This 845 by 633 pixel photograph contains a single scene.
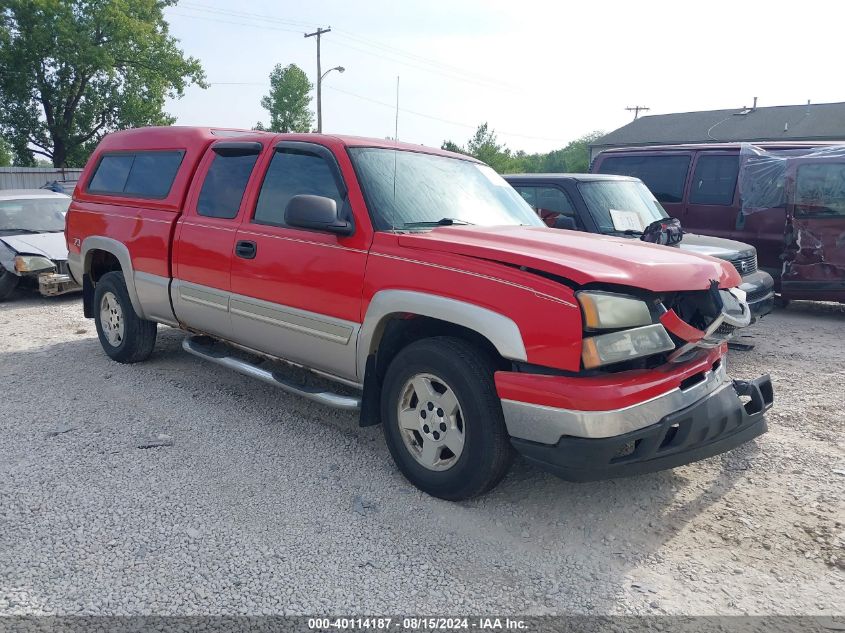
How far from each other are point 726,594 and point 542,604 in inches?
30.8

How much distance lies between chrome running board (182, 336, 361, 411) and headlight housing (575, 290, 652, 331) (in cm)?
151

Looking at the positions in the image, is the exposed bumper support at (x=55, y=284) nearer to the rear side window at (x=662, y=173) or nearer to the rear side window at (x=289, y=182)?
the rear side window at (x=289, y=182)

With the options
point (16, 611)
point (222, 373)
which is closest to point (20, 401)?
point (222, 373)

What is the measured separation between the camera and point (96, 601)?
2.65m

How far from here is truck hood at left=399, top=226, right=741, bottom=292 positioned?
3064 millimetres

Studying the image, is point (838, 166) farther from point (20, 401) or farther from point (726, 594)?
point (20, 401)

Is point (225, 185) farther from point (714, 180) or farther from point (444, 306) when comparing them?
point (714, 180)

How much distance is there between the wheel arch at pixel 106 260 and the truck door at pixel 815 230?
7.46 m

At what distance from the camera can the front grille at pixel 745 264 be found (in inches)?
264

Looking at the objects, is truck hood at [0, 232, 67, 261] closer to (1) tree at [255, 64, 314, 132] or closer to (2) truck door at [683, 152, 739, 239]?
(2) truck door at [683, 152, 739, 239]

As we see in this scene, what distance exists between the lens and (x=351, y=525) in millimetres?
3295

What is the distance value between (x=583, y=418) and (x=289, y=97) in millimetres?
57649

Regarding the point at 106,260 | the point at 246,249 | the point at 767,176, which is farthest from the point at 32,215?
the point at 767,176

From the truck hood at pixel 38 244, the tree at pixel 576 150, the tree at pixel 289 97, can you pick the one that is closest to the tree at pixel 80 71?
the tree at pixel 289 97
